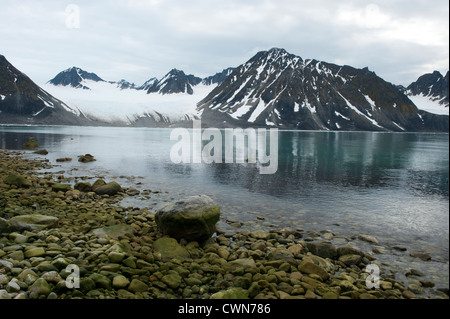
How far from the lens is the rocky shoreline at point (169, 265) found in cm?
938

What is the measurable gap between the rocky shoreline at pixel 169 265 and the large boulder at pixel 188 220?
1.41 ft

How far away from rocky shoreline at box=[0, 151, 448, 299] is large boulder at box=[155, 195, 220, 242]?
0.43 meters

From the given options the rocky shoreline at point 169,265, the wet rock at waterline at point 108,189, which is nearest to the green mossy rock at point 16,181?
the wet rock at waterline at point 108,189

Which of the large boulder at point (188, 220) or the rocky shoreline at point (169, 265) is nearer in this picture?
the rocky shoreline at point (169, 265)

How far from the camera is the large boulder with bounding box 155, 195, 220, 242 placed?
14375mm

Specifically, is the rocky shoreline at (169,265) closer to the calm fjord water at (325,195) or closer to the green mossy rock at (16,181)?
the calm fjord water at (325,195)

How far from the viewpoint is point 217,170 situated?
40469 mm

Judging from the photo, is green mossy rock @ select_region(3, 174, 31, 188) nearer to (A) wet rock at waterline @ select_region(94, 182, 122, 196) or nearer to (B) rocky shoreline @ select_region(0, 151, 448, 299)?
(A) wet rock at waterline @ select_region(94, 182, 122, 196)

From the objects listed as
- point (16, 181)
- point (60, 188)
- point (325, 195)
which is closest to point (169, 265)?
point (60, 188)

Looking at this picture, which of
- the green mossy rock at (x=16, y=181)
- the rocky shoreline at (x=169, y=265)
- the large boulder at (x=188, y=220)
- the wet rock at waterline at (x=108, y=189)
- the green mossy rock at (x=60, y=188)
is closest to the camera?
the rocky shoreline at (x=169, y=265)

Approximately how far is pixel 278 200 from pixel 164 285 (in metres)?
16.2

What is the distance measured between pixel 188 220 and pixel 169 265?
3221 mm
